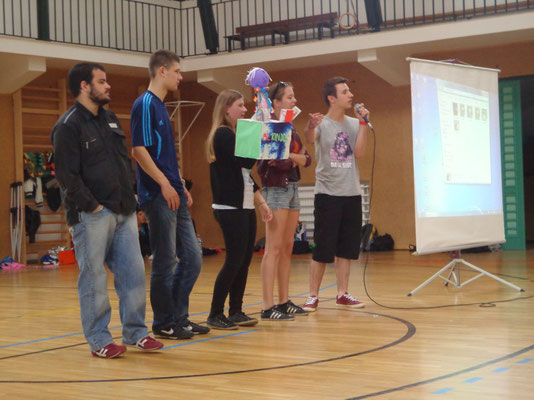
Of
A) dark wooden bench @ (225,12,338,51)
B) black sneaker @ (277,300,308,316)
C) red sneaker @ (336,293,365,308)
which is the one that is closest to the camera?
black sneaker @ (277,300,308,316)

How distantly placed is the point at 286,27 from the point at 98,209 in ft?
24.3

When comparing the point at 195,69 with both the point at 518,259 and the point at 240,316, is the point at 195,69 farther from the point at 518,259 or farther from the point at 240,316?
the point at 240,316

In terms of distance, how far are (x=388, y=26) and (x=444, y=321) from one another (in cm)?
665

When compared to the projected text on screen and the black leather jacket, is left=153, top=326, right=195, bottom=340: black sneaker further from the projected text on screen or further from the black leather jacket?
the projected text on screen

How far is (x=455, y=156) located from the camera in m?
5.15

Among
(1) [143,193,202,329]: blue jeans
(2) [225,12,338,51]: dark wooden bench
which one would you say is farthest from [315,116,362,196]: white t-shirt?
(2) [225,12,338,51]: dark wooden bench

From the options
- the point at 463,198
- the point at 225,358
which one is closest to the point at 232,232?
the point at 225,358

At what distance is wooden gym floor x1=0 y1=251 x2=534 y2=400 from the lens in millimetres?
2590

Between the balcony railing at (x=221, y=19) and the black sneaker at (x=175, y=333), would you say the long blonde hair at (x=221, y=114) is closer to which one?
the black sneaker at (x=175, y=333)

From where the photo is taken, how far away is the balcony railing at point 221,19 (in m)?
9.42

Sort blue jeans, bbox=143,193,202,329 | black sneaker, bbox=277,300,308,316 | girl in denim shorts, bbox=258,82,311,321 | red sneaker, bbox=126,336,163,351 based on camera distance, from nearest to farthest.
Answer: red sneaker, bbox=126,336,163,351 → blue jeans, bbox=143,193,202,329 → girl in denim shorts, bbox=258,82,311,321 → black sneaker, bbox=277,300,308,316

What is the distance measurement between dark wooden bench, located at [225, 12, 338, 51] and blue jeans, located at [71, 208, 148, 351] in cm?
703

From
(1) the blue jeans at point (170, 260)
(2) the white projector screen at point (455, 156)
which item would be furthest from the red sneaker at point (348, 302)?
(1) the blue jeans at point (170, 260)

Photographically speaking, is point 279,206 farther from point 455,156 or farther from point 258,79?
point 455,156
